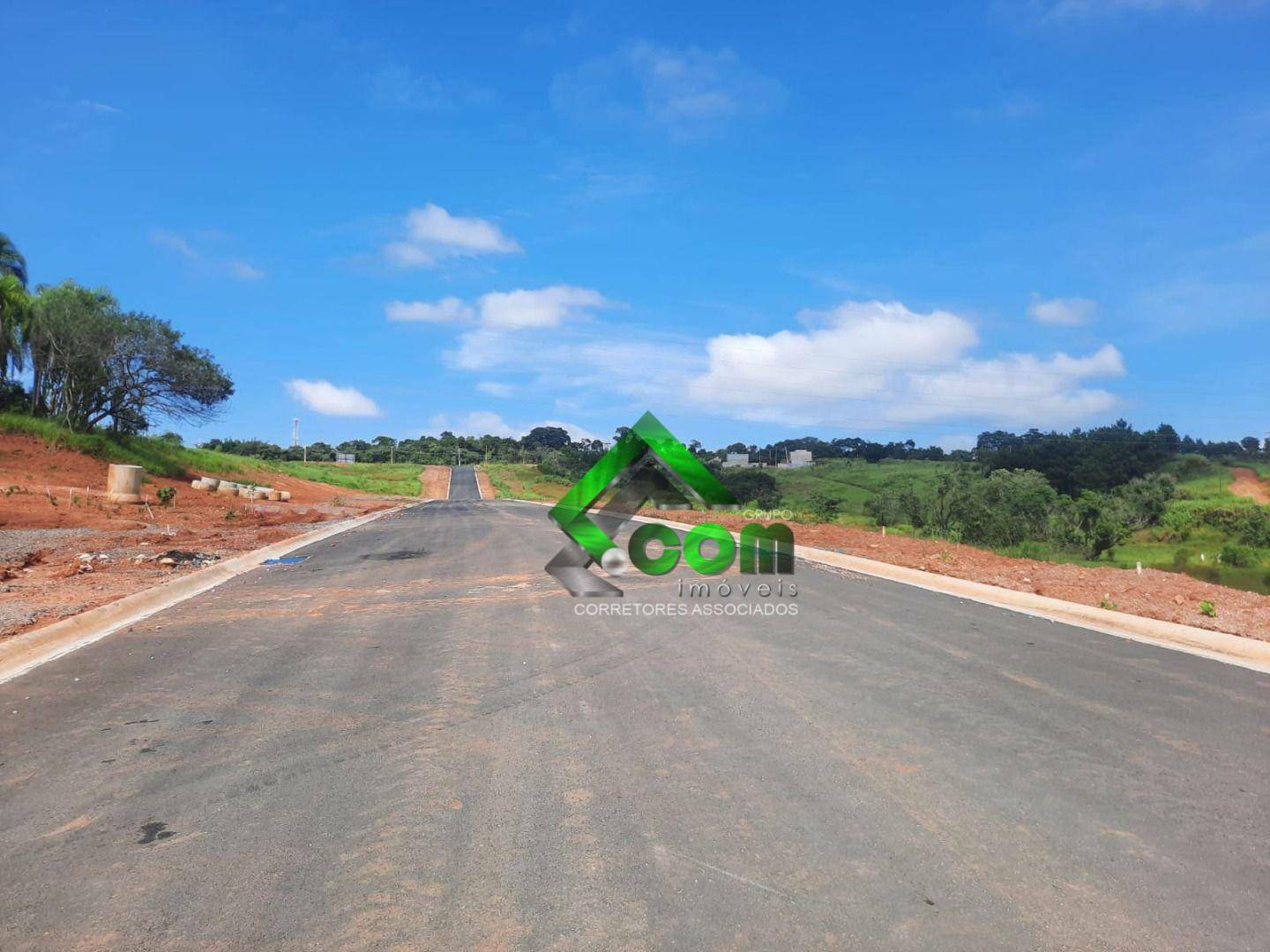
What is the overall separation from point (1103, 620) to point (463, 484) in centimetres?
7888

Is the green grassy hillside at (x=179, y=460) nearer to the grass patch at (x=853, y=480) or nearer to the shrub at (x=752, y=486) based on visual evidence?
the shrub at (x=752, y=486)

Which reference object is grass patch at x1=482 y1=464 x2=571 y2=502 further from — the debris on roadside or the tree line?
the debris on roadside

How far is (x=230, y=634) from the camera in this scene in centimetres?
777

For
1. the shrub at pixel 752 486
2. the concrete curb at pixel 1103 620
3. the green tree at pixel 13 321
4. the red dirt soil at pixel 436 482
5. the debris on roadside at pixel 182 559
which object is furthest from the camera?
the red dirt soil at pixel 436 482

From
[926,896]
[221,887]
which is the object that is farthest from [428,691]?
[926,896]

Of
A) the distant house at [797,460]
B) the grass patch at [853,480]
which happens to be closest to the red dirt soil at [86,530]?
the grass patch at [853,480]

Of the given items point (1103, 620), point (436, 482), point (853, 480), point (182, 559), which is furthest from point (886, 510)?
point (436, 482)

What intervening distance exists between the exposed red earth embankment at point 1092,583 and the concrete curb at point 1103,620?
495mm

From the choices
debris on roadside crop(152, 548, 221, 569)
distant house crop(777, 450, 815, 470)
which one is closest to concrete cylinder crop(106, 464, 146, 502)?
debris on roadside crop(152, 548, 221, 569)

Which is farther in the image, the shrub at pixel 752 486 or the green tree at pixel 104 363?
the shrub at pixel 752 486

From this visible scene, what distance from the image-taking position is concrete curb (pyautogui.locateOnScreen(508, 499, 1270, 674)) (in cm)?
736

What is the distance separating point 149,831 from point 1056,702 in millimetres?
5771

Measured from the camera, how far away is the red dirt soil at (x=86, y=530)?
388 inches

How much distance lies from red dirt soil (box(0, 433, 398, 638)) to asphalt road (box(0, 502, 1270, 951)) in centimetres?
320
